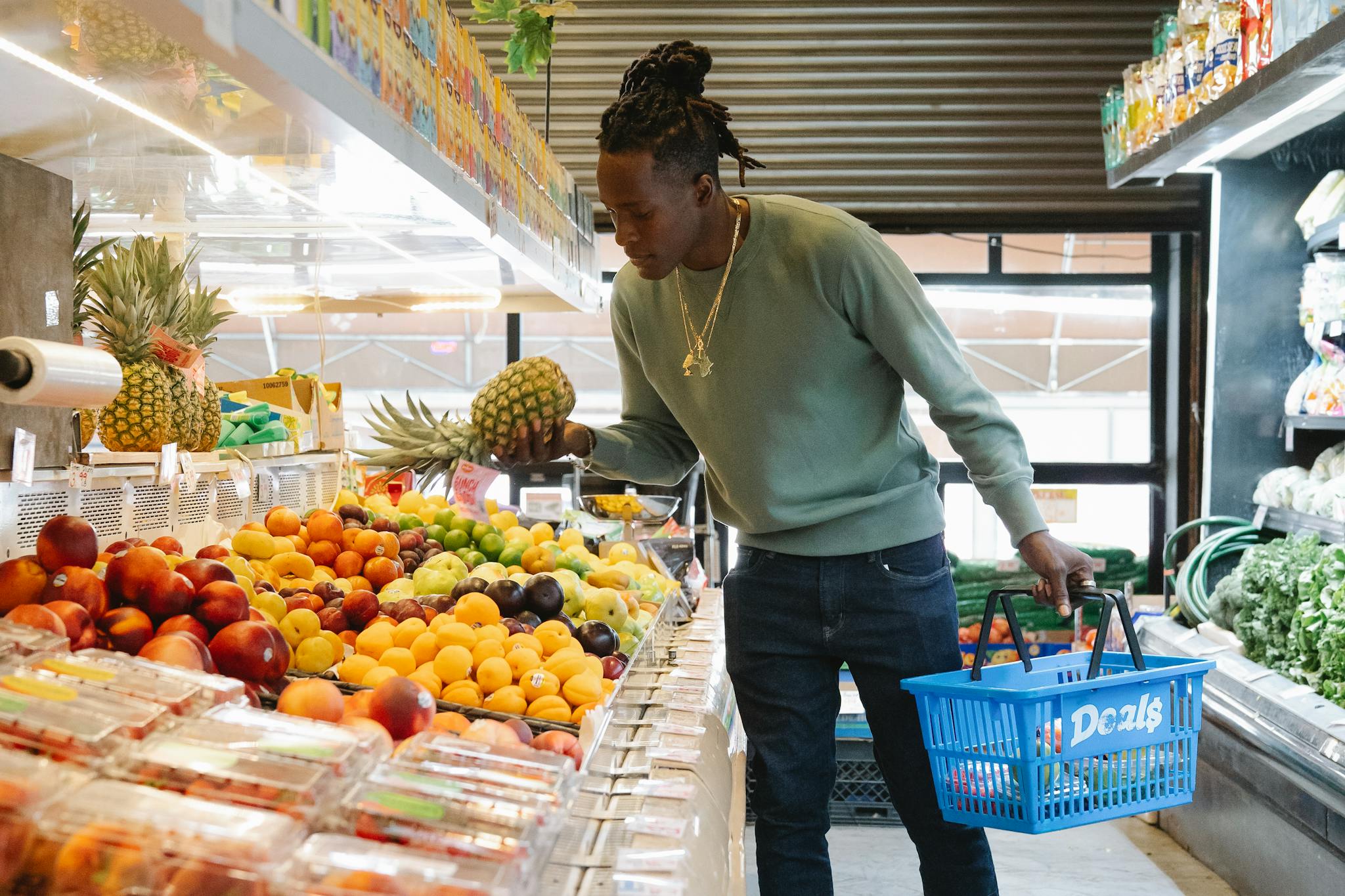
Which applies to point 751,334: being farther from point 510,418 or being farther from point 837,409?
point 510,418

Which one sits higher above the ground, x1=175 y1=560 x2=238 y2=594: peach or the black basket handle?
x1=175 y1=560 x2=238 y2=594: peach

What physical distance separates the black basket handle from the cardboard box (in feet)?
8.36

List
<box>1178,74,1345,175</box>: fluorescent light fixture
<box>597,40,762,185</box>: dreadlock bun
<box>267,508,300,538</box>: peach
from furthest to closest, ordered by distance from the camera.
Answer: <box>1178,74,1345,175</box>: fluorescent light fixture, <box>267,508,300,538</box>: peach, <box>597,40,762,185</box>: dreadlock bun

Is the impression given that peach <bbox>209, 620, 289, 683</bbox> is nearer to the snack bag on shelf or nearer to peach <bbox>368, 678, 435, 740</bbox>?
peach <bbox>368, 678, 435, 740</bbox>

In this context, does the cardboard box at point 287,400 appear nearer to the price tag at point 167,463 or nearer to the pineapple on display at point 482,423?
the price tag at point 167,463

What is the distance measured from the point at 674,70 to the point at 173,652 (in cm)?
132

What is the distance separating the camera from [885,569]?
214 cm

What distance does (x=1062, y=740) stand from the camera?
1.85 metres

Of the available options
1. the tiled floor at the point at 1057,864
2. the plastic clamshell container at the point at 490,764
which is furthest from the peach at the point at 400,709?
the tiled floor at the point at 1057,864

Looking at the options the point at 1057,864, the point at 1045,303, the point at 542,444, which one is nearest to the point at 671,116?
the point at 542,444

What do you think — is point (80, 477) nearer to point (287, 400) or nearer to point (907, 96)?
point (287, 400)

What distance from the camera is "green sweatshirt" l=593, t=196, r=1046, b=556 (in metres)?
2.07

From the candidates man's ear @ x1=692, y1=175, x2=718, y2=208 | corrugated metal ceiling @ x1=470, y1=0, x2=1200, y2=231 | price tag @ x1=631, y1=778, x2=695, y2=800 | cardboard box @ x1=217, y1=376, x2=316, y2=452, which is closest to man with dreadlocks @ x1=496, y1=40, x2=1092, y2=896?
man's ear @ x1=692, y1=175, x2=718, y2=208

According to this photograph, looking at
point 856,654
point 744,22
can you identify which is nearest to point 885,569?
point 856,654
